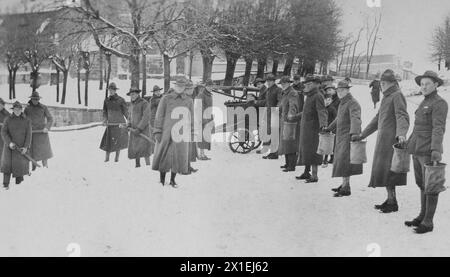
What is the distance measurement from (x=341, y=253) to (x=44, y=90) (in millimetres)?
5960

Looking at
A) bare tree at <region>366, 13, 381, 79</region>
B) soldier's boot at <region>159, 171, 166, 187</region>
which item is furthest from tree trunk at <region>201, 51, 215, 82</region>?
soldier's boot at <region>159, 171, 166, 187</region>

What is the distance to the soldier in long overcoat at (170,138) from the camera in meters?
7.00

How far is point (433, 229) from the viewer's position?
5.13 m

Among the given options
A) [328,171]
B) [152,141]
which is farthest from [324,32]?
[152,141]

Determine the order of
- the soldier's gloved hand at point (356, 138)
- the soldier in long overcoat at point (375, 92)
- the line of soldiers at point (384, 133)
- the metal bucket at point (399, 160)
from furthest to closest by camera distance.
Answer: the soldier in long overcoat at point (375, 92) → the soldier's gloved hand at point (356, 138) → the metal bucket at point (399, 160) → the line of soldiers at point (384, 133)

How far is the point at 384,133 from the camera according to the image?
5.84 metres

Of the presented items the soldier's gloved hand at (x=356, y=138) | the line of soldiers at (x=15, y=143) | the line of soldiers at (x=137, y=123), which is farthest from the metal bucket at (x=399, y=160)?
the line of soldiers at (x=15, y=143)

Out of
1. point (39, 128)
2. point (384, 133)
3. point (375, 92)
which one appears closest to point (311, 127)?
point (384, 133)

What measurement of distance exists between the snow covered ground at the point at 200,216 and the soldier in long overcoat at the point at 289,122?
2.31ft

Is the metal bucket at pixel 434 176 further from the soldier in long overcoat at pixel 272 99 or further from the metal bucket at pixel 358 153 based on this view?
the soldier in long overcoat at pixel 272 99

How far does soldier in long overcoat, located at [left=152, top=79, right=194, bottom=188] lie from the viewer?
23.0 feet

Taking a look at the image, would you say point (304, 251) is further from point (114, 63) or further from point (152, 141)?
point (114, 63)

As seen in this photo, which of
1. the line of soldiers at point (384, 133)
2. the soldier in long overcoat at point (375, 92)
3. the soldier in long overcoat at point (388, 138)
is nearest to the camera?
the line of soldiers at point (384, 133)

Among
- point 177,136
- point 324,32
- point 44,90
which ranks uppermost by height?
point 324,32
